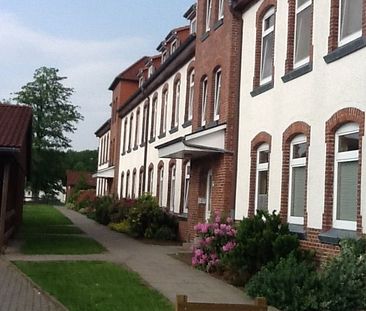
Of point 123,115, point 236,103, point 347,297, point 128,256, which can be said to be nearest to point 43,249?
point 128,256

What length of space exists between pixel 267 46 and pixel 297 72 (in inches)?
107

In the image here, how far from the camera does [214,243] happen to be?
52.8 feet

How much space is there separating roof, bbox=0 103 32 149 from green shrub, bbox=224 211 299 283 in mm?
7627

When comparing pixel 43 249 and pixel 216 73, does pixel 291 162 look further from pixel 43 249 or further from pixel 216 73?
pixel 43 249

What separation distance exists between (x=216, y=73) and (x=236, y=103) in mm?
2563

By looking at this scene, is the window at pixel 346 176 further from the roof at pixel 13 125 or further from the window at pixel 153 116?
the window at pixel 153 116

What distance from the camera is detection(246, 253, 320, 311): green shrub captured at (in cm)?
1074

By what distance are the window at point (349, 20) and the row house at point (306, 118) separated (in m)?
0.02

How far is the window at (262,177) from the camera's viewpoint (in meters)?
16.4

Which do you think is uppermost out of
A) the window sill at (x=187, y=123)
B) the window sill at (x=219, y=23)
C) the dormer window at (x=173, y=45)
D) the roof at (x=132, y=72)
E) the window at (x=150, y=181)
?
the roof at (x=132, y=72)

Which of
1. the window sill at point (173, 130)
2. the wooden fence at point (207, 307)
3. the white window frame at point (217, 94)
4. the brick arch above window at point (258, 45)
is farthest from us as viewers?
the window sill at point (173, 130)

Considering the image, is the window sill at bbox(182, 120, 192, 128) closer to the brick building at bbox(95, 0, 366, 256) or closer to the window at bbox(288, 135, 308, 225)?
the brick building at bbox(95, 0, 366, 256)

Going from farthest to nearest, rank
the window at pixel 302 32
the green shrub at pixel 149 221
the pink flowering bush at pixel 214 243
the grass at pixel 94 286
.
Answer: the green shrub at pixel 149 221
the pink flowering bush at pixel 214 243
the window at pixel 302 32
the grass at pixel 94 286

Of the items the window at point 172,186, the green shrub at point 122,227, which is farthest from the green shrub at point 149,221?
the window at point 172,186
